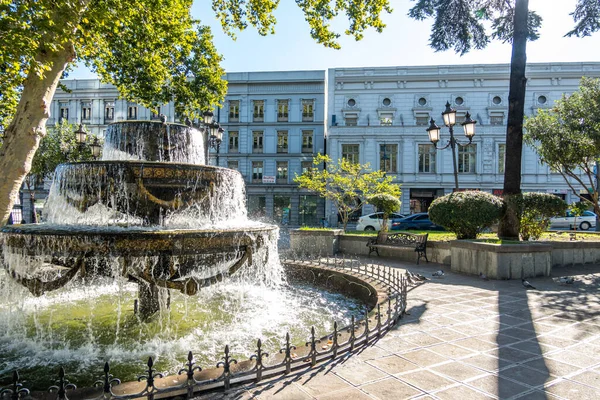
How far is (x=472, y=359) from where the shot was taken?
364 centimetres

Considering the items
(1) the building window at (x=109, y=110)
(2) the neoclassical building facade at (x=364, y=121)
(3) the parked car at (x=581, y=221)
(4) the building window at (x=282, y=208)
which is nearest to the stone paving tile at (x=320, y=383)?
(3) the parked car at (x=581, y=221)

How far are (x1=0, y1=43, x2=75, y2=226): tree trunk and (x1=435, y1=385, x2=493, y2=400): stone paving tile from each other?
8.36 m

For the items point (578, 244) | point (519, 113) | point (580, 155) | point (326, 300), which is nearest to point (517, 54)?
point (519, 113)

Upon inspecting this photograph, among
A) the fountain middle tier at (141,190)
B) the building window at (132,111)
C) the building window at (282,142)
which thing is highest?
the building window at (132,111)

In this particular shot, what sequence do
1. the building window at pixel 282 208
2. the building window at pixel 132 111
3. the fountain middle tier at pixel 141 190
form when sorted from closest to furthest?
1. the fountain middle tier at pixel 141 190
2. the building window at pixel 282 208
3. the building window at pixel 132 111

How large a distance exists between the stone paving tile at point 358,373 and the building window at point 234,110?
34066 mm

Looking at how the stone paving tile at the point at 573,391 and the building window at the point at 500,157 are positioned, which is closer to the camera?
the stone paving tile at the point at 573,391

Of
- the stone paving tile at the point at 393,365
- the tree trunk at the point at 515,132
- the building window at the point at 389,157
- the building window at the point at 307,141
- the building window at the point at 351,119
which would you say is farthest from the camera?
the building window at the point at 307,141

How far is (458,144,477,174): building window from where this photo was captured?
3069 cm

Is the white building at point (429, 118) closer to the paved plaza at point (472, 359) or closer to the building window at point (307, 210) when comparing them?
the building window at point (307, 210)

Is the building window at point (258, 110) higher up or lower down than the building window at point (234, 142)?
higher up

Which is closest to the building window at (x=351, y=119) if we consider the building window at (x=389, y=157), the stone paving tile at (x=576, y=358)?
the building window at (x=389, y=157)

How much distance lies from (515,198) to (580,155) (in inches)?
137

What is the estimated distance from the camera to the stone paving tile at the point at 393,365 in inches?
133
